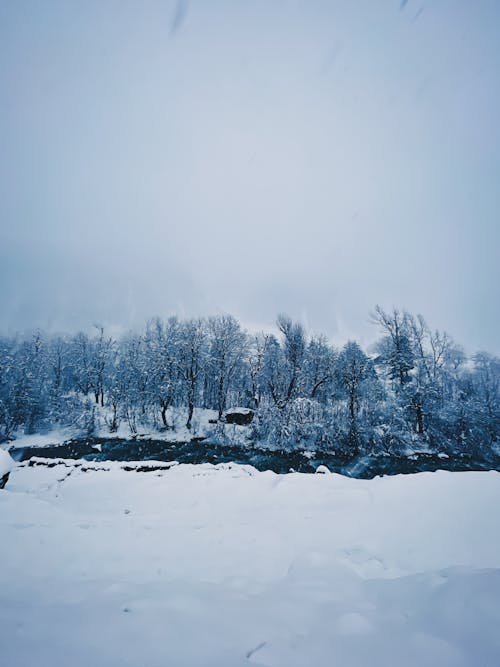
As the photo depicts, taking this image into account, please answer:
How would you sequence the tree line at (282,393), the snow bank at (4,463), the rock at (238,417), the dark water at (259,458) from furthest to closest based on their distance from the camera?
the rock at (238,417)
the tree line at (282,393)
the dark water at (259,458)
the snow bank at (4,463)

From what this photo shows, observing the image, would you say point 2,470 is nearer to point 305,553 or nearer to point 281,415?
point 305,553

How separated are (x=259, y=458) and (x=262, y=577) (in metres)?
16.3

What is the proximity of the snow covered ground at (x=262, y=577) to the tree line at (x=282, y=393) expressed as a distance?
56.2ft

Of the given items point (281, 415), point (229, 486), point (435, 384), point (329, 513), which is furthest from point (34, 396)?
point (435, 384)

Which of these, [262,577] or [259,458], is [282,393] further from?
[262,577]

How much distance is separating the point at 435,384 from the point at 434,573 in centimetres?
2690

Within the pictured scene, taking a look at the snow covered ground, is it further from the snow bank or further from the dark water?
the dark water

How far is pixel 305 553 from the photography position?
4.03m

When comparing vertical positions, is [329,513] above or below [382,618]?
below

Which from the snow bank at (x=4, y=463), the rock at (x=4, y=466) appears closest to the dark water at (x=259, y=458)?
the rock at (x=4, y=466)

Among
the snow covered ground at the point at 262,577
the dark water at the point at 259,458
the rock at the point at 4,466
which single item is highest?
the rock at the point at 4,466

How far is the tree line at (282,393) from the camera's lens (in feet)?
72.7

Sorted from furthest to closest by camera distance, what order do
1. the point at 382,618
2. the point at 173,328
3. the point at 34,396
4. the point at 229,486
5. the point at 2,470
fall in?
the point at 173,328, the point at 34,396, the point at 229,486, the point at 2,470, the point at 382,618

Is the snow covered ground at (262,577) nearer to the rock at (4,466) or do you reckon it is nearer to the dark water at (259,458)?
the rock at (4,466)
